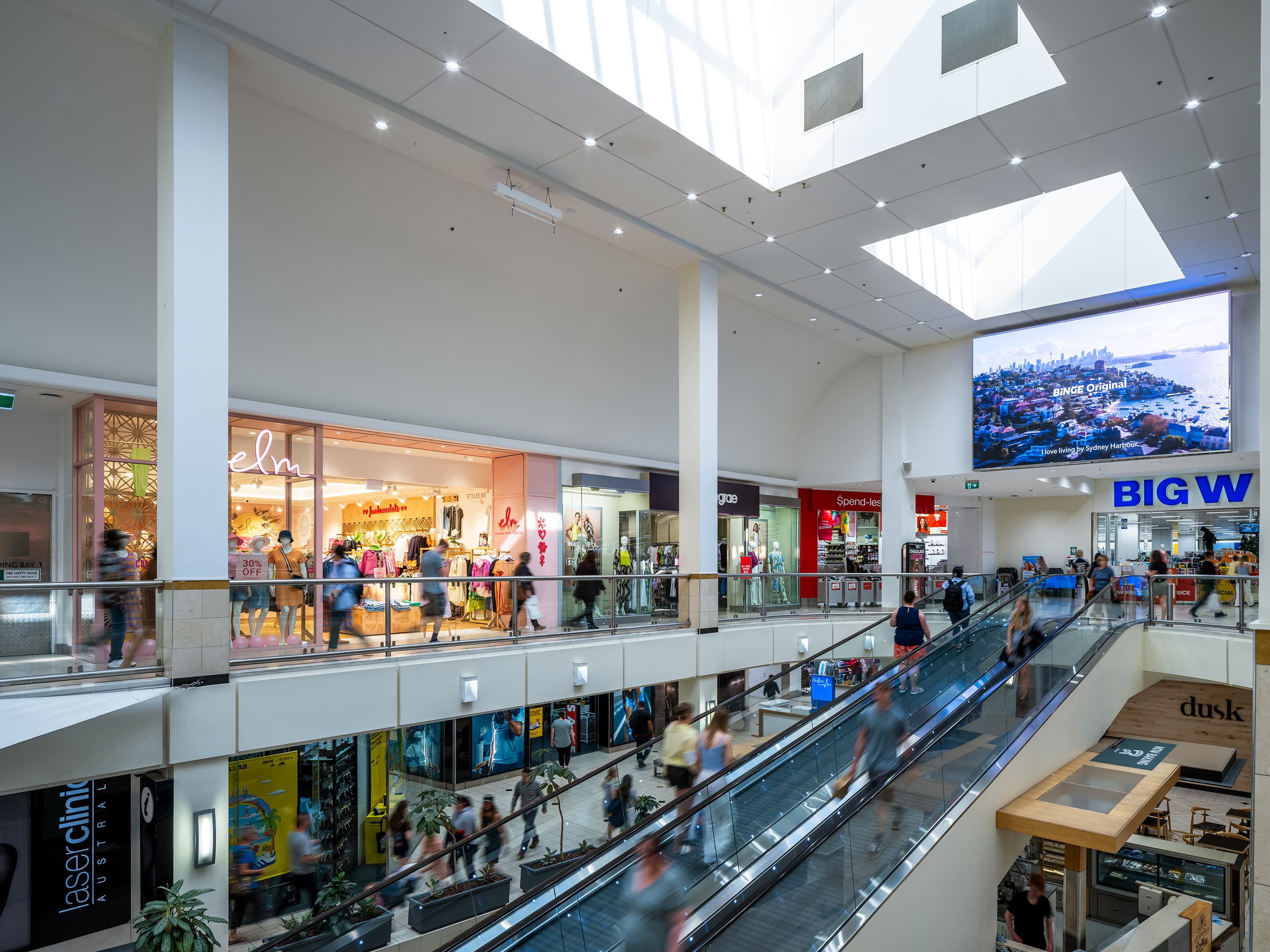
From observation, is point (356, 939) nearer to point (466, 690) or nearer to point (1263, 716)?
point (466, 690)

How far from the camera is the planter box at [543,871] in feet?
17.1

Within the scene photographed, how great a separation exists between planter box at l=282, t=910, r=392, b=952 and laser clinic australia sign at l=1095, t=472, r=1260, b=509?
2197 centimetres

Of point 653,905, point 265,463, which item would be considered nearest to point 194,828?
point 653,905

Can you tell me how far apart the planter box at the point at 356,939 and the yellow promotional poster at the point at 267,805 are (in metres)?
5.89

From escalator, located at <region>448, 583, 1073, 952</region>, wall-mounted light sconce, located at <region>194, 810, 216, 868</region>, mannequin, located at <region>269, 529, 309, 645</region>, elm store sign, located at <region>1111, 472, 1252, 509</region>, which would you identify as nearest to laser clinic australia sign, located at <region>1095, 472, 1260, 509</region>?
elm store sign, located at <region>1111, 472, 1252, 509</region>

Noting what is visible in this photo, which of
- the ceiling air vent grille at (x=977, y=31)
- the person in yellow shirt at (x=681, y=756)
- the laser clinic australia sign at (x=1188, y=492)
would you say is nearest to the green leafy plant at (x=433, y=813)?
the person in yellow shirt at (x=681, y=756)

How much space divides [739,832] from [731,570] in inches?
610

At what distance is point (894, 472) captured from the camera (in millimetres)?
20656

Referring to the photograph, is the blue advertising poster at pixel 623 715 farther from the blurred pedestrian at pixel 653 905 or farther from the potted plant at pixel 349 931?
the blurred pedestrian at pixel 653 905

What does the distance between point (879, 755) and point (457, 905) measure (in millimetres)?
3578

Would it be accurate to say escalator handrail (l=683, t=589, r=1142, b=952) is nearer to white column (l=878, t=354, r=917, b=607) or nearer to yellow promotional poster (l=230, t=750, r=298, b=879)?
yellow promotional poster (l=230, t=750, r=298, b=879)

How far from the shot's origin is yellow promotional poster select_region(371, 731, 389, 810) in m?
12.4

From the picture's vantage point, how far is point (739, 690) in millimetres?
14586

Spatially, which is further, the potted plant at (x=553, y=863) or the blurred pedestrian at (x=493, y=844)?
the blurred pedestrian at (x=493, y=844)
